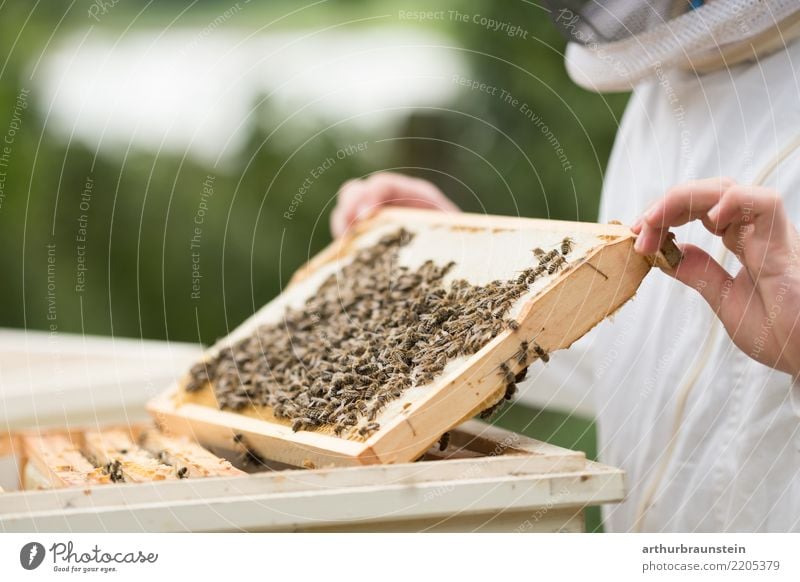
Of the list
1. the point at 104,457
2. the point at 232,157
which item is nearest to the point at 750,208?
the point at 104,457

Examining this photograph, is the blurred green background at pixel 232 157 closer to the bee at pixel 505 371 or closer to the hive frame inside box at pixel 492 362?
the hive frame inside box at pixel 492 362

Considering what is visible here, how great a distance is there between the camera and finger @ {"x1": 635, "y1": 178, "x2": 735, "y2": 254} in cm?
153

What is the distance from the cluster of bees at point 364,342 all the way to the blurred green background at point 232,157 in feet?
9.19

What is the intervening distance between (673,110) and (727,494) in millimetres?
1044

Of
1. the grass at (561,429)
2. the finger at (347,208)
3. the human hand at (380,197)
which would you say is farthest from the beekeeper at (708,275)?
the grass at (561,429)

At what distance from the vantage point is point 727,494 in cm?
200

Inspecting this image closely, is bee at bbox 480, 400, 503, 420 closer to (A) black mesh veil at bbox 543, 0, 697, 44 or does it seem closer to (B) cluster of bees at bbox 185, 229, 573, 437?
(B) cluster of bees at bbox 185, 229, 573, 437

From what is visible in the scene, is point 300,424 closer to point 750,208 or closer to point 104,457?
point 104,457

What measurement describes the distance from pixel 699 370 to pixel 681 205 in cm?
68

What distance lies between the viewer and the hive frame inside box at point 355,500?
1354mm

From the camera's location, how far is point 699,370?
208 cm

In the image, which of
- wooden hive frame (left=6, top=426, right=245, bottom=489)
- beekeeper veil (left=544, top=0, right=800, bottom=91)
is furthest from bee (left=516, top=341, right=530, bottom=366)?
beekeeper veil (left=544, top=0, right=800, bottom=91)
